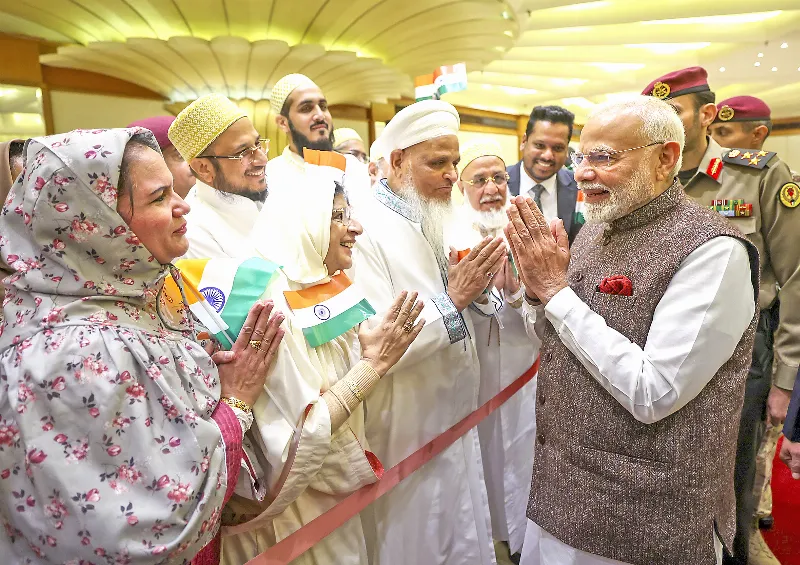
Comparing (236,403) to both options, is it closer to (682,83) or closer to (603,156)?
(603,156)

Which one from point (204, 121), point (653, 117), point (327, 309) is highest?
point (204, 121)

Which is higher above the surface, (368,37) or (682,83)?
(368,37)

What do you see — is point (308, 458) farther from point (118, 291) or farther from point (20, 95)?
point (20, 95)

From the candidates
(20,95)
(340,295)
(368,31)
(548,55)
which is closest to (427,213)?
(340,295)

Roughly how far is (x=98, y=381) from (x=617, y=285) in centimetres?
142

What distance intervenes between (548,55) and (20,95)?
27.7 feet

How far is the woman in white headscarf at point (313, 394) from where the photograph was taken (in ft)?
4.92

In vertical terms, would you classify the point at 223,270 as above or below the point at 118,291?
below

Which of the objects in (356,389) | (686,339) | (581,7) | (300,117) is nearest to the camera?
(686,339)

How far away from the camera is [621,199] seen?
173cm

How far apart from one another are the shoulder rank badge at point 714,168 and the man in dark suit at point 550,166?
3.22ft

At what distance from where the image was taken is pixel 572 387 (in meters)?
1.77

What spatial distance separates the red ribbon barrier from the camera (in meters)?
1.59

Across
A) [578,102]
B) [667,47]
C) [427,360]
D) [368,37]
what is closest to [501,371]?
[427,360]
